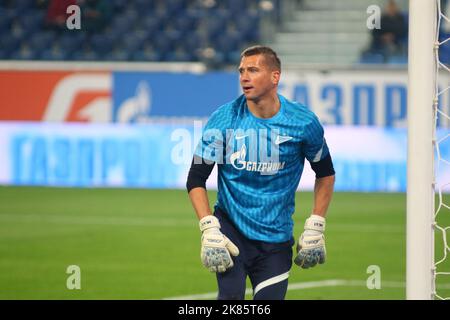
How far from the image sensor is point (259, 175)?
5.98m

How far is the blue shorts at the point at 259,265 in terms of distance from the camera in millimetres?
5871

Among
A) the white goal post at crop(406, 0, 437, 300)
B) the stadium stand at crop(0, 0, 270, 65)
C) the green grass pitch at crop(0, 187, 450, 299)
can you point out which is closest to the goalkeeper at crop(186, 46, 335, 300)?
the white goal post at crop(406, 0, 437, 300)

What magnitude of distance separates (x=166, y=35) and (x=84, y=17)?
170cm

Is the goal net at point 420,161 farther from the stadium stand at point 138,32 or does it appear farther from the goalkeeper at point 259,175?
the stadium stand at point 138,32

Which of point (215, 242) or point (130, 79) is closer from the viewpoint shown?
point (215, 242)

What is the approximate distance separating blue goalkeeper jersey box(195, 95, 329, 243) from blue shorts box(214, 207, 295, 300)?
1.8 inches

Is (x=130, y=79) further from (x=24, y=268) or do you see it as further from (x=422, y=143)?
(x=422, y=143)

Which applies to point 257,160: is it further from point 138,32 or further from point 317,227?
point 138,32

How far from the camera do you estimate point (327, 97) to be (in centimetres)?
1720

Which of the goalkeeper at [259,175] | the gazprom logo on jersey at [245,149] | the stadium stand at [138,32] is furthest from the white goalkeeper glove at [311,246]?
the stadium stand at [138,32]

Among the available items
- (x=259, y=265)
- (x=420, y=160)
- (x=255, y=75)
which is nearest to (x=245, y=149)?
(x=255, y=75)

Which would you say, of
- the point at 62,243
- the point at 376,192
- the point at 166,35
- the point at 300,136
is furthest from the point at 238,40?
the point at 300,136

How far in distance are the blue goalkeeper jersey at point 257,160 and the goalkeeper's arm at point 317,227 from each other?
138mm

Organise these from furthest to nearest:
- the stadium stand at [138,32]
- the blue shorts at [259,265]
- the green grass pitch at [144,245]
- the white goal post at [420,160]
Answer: the stadium stand at [138,32], the green grass pitch at [144,245], the blue shorts at [259,265], the white goal post at [420,160]
